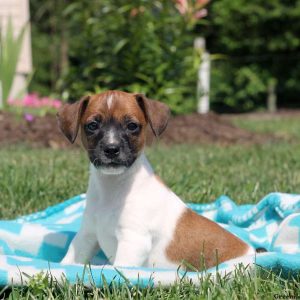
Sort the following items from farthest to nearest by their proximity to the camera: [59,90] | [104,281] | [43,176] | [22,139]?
[59,90], [22,139], [43,176], [104,281]

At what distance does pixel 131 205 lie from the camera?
3.54 metres

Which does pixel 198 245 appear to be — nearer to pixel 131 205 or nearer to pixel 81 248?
pixel 131 205

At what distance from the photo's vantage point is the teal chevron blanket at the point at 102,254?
2.96m

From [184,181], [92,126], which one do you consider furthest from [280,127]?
[92,126]

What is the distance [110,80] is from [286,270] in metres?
7.35

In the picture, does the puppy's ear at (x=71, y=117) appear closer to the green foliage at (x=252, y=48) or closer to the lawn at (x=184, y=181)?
the lawn at (x=184, y=181)

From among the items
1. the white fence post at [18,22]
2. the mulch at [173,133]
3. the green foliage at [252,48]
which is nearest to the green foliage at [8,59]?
the mulch at [173,133]

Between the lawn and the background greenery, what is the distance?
7.23 feet

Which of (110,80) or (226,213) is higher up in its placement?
(110,80)

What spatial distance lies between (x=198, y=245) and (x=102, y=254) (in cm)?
79

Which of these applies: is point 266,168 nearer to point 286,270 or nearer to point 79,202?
point 79,202

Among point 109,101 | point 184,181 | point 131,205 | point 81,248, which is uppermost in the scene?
point 109,101

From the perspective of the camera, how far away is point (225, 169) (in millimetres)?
6395

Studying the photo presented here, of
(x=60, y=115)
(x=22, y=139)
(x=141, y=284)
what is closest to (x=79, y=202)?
(x=60, y=115)
